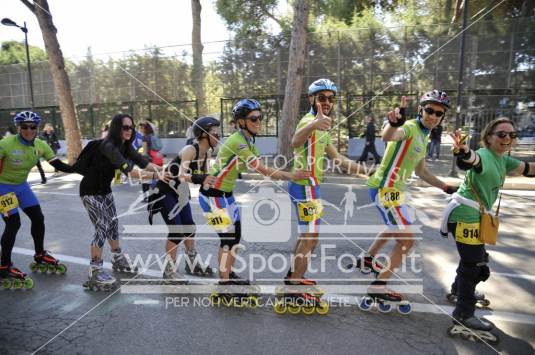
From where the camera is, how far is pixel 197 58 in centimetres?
2017


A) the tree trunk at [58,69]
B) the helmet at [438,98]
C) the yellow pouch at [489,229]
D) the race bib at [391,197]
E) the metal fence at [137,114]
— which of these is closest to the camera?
the yellow pouch at [489,229]

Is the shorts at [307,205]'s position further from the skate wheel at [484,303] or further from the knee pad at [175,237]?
the skate wheel at [484,303]

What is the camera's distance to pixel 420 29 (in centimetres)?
1670

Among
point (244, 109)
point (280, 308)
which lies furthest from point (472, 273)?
point (244, 109)

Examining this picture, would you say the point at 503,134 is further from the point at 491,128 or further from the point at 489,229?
the point at 489,229

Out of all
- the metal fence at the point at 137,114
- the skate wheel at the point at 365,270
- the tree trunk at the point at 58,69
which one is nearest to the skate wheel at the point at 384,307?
the skate wheel at the point at 365,270

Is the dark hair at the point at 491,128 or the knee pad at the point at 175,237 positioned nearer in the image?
the dark hair at the point at 491,128

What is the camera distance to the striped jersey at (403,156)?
3.55 m

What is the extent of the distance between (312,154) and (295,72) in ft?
31.1

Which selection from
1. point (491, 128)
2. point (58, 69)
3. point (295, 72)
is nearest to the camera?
point (491, 128)

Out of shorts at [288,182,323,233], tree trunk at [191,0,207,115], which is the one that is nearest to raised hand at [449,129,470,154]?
shorts at [288,182,323,233]

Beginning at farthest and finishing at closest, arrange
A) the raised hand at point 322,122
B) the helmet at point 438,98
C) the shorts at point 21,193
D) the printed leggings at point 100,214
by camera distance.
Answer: the shorts at point 21,193 → the printed leggings at point 100,214 → the helmet at point 438,98 → the raised hand at point 322,122

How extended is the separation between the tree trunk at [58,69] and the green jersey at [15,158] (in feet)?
41.8

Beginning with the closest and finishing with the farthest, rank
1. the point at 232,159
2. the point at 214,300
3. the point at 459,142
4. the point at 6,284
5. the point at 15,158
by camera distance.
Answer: the point at 459,142
the point at 232,159
the point at 214,300
the point at 6,284
the point at 15,158
